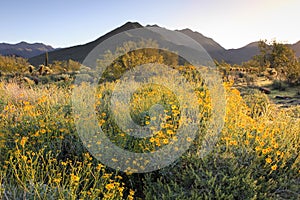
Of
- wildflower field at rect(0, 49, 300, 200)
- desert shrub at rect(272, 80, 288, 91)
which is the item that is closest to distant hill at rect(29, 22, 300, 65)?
desert shrub at rect(272, 80, 288, 91)

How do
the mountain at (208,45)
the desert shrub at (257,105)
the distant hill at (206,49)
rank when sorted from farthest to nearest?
the mountain at (208,45) < the distant hill at (206,49) < the desert shrub at (257,105)

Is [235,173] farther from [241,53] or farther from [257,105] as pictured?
[241,53]

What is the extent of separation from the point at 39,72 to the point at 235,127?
1972cm

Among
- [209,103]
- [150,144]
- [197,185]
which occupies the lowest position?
[197,185]

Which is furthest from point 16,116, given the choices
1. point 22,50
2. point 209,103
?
point 22,50

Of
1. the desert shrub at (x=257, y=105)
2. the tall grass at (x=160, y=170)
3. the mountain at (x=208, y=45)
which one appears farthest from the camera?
the mountain at (x=208, y=45)

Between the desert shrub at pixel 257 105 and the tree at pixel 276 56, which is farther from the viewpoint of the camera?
the tree at pixel 276 56

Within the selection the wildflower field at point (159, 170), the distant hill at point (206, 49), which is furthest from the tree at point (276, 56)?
the distant hill at point (206, 49)

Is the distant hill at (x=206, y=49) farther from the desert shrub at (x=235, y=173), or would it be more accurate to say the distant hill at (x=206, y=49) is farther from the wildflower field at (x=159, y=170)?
the desert shrub at (x=235, y=173)

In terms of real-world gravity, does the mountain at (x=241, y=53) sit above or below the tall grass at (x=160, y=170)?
above

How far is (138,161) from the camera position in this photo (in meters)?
3.25

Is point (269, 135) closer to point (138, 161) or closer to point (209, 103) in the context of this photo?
point (209, 103)

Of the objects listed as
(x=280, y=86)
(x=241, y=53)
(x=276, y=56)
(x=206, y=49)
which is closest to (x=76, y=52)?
(x=206, y=49)

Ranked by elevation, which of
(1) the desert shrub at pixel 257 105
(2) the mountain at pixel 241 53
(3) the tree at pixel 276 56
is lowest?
(1) the desert shrub at pixel 257 105
